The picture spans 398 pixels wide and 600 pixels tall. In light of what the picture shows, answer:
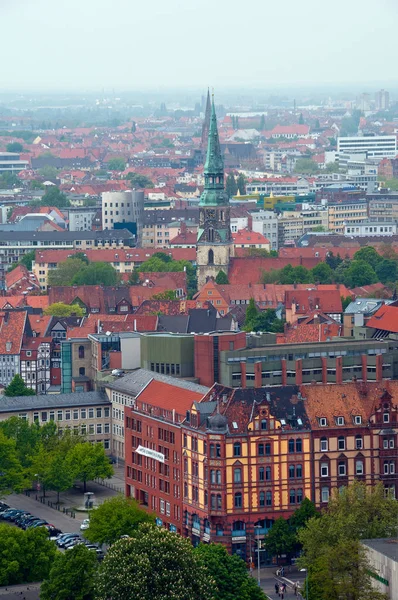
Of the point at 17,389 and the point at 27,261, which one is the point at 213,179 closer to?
the point at 27,261

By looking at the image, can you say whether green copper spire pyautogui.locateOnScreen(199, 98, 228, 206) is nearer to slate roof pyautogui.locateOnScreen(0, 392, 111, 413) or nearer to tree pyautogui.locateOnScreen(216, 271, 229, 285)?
tree pyautogui.locateOnScreen(216, 271, 229, 285)

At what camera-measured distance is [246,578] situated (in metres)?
66.9

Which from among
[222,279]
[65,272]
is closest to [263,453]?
[222,279]

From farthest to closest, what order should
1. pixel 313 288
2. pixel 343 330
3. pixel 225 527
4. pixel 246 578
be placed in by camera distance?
1. pixel 313 288
2. pixel 343 330
3. pixel 225 527
4. pixel 246 578

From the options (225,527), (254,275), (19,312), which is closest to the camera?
(225,527)

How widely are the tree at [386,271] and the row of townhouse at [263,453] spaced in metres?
69.9

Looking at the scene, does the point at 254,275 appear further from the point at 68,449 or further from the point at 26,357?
the point at 68,449

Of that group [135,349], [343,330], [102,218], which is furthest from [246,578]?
[102,218]

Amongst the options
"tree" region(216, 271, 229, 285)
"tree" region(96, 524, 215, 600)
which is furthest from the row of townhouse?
"tree" region(216, 271, 229, 285)

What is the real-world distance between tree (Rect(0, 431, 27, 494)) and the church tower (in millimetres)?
63111

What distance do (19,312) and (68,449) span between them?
26.8 meters

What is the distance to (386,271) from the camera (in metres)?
149

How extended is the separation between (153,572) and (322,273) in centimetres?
8275

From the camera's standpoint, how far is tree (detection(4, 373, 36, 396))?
102812 mm
